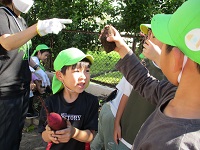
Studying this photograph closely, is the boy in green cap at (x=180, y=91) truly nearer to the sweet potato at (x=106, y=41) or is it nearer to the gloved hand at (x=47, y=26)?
the sweet potato at (x=106, y=41)

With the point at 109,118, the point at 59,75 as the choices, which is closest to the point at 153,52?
the point at 59,75

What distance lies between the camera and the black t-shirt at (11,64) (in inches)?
87.5

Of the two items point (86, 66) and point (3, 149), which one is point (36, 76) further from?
point (86, 66)

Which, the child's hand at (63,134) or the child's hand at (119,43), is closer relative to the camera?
the child's hand at (119,43)

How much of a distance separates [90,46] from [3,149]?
3.52m

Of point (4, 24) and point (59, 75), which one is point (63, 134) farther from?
point (4, 24)

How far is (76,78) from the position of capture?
77.7 inches

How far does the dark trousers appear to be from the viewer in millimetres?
2334

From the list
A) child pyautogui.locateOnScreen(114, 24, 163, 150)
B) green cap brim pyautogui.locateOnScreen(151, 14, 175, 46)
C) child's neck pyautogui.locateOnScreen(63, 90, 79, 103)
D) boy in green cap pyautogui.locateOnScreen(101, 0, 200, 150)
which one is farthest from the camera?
child's neck pyautogui.locateOnScreen(63, 90, 79, 103)

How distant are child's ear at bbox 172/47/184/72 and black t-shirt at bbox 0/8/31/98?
1.60 metres

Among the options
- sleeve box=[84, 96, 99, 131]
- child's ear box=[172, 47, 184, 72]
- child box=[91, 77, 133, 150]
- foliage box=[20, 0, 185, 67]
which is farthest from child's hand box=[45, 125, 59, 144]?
foliage box=[20, 0, 185, 67]

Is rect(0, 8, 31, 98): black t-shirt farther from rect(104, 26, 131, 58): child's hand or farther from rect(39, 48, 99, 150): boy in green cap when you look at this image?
rect(104, 26, 131, 58): child's hand

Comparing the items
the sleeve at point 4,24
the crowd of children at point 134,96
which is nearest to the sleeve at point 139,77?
the crowd of children at point 134,96

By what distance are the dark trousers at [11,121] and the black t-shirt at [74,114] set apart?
1.63 feet
